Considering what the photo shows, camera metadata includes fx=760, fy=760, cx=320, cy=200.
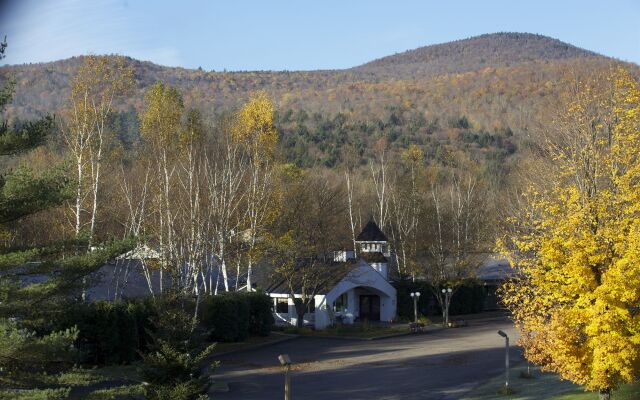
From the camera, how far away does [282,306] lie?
44.6 metres

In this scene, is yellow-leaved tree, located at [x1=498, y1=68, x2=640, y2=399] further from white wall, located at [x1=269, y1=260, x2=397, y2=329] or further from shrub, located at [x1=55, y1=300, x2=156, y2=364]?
white wall, located at [x1=269, y1=260, x2=397, y2=329]

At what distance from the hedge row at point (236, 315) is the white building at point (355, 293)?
5.07 meters

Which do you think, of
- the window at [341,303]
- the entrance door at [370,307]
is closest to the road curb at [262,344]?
the window at [341,303]

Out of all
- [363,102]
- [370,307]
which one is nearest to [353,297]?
[370,307]

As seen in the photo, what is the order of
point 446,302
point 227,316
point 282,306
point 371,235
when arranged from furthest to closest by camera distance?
1. point 371,235
2. point 446,302
3. point 282,306
4. point 227,316

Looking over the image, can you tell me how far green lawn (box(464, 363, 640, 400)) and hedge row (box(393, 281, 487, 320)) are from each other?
2225 cm

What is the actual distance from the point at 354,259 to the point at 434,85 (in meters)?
123

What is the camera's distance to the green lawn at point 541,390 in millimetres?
19922

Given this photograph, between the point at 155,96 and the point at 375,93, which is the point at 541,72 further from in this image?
the point at 155,96

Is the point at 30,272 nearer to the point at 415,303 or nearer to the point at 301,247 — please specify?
the point at 301,247

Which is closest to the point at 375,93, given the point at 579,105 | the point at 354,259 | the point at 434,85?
the point at 434,85

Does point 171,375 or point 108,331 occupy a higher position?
point 171,375

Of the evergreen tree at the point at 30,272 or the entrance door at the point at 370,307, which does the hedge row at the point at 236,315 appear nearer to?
the entrance door at the point at 370,307

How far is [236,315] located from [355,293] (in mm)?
14285
